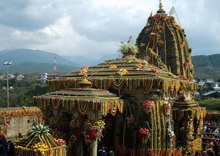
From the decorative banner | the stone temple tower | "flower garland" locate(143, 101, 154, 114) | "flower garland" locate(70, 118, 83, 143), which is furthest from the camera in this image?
the stone temple tower

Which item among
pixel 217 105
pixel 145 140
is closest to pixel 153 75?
pixel 145 140

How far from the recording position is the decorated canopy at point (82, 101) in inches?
506

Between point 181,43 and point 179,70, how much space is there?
2882 millimetres

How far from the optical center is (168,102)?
57.7ft

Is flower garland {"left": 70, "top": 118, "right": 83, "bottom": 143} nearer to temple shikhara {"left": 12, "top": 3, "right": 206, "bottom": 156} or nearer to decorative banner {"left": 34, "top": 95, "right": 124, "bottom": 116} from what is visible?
temple shikhara {"left": 12, "top": 3, "right": 206, "bottom": 156}

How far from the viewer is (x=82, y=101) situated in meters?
12.9

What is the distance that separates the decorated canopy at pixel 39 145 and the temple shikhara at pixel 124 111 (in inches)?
10.1

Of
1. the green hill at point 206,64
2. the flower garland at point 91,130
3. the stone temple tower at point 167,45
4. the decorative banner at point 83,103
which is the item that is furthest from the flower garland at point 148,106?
the green hill at point 206,64

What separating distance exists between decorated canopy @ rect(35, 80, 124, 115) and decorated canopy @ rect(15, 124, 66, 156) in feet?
8.25

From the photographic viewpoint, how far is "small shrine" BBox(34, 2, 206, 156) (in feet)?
43.6

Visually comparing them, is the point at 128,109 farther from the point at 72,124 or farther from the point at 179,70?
the point at 179,70

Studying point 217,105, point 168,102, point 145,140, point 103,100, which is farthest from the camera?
point 217,105

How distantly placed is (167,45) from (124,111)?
1118 centimetres

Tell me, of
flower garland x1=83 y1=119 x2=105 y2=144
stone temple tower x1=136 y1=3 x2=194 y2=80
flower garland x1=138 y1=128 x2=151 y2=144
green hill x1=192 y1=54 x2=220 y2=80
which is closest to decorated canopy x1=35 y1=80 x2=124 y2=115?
flower garland x1=83 y1=119 x2=105 y2=144
